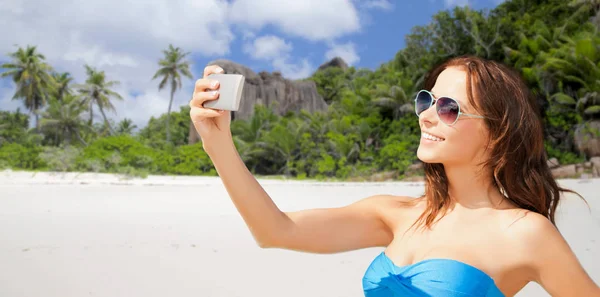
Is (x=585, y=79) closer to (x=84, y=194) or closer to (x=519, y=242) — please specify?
(x=84, y=194)

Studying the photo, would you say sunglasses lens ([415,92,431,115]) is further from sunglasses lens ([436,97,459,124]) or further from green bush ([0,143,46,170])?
green bush ([0,143,46,170])

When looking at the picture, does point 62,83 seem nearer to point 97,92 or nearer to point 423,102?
point 97,92

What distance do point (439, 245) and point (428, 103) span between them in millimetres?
417

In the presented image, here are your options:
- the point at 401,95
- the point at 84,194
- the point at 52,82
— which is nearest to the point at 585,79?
the point at 401,95

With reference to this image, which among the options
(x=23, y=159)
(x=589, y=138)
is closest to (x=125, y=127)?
(x=23, y=159)

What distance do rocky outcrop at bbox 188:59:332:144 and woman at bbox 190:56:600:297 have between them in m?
29.7

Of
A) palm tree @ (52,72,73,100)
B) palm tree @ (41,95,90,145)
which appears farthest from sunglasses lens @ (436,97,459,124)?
palm tree @ (52,72,73,100)

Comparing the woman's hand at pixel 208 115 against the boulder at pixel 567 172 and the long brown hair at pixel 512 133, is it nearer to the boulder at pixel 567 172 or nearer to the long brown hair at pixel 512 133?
the long brown hair at pixel 512 133

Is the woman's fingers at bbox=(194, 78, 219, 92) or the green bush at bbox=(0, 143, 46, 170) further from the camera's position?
the green bush at bbox=(0, 143, 46, 170)

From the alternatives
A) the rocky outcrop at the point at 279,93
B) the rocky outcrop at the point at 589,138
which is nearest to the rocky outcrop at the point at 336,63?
the rocky outcrop at the point at 279,93

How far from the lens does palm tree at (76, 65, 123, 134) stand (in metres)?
33.2

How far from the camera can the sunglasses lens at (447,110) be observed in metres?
1.31

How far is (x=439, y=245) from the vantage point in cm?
A: 137

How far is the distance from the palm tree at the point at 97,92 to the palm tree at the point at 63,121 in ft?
7.97
